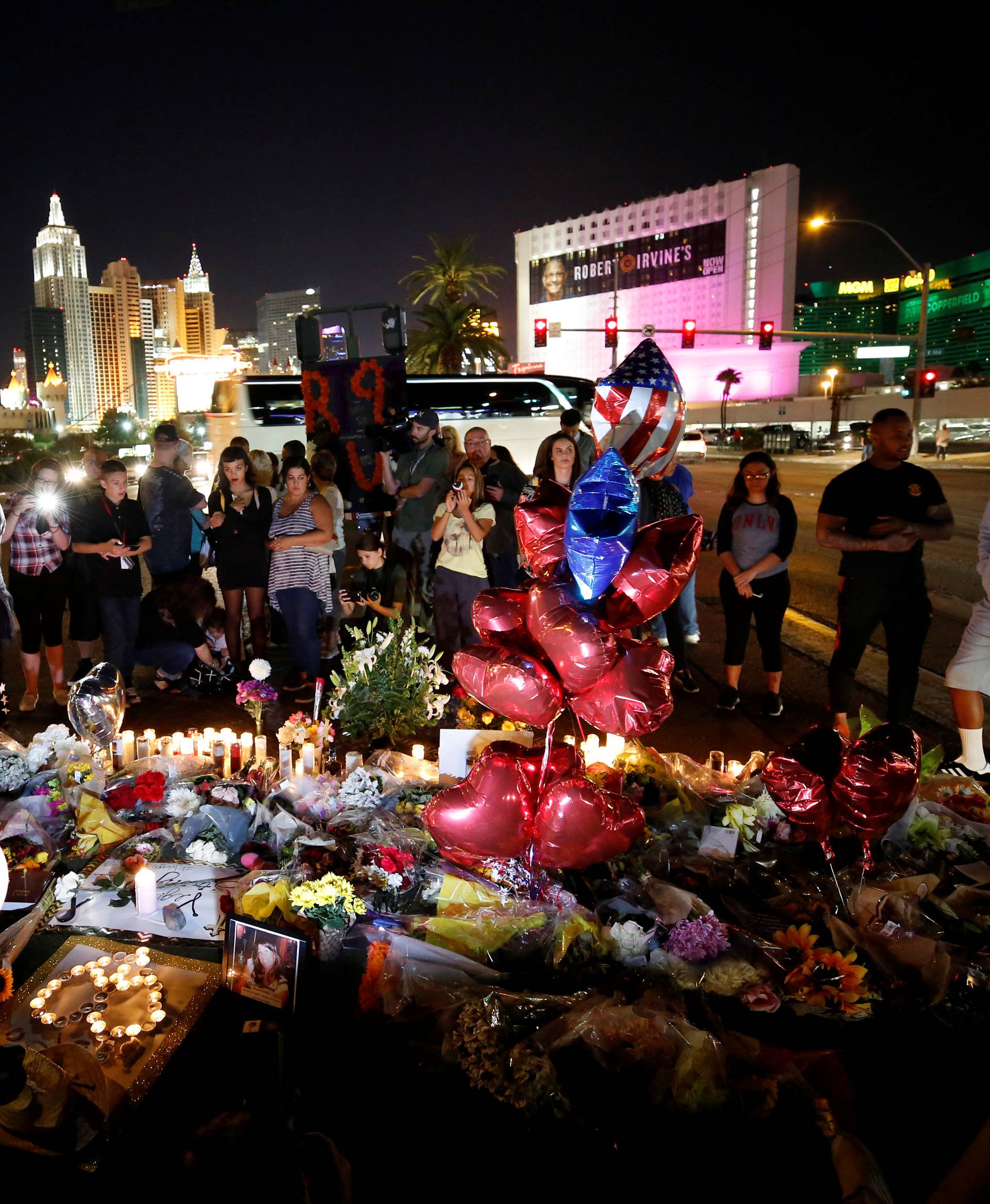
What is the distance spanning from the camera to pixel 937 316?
13862 centimetres

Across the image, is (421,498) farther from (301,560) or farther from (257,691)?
(257,691)

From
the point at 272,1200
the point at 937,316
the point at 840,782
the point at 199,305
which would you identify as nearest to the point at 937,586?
the point at 840,782

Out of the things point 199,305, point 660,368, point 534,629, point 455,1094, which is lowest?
point 455,1094

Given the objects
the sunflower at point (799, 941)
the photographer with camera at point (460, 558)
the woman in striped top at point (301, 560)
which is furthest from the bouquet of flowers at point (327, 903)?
the woman in striped top at point (301, 560)

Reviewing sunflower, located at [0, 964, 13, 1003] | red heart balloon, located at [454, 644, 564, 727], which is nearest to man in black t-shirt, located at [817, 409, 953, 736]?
red heart balloon, located at [454, 644, 564, 727]

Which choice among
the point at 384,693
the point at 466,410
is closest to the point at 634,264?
the point at 466,410

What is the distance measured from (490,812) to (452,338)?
3330cm

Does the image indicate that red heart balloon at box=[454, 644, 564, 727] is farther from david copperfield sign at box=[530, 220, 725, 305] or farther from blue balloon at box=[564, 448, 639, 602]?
david copperfield sign at box=[530, 220, 725, 305]

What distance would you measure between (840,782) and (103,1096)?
2422 millimetres

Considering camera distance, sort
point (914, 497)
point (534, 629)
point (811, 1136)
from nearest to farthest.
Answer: point (811, 1136)
point (534, 629)
point (914, 497)

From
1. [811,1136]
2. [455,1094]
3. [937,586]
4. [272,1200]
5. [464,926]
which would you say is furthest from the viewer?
[937,586]

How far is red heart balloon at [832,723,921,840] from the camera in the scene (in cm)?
284

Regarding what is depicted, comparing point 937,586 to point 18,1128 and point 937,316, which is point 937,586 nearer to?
point 18,1128

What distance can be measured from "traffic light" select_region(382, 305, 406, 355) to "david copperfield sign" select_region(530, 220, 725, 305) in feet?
234
